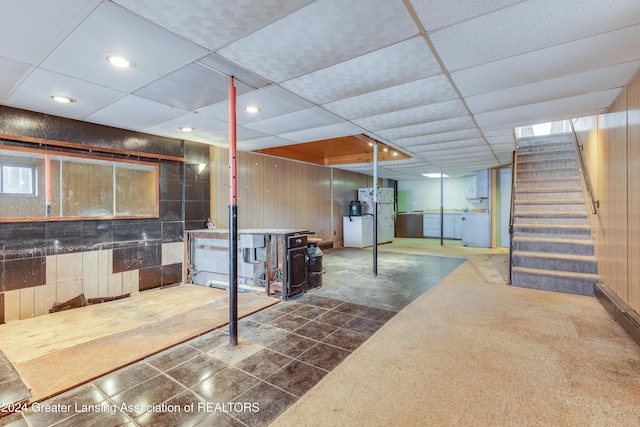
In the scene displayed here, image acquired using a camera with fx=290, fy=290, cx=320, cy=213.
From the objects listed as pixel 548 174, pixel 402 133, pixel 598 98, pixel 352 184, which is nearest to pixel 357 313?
pixel 402 133

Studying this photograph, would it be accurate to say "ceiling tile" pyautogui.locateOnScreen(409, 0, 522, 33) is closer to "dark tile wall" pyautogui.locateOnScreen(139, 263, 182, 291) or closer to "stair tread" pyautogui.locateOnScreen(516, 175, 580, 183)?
"dark tile wall" pyautogui.locateOnScreen(139, 263, 182, 291)

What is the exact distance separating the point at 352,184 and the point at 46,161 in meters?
7.72

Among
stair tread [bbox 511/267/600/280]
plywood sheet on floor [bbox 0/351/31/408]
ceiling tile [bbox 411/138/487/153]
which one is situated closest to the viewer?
plywood sheet on floor [bbox 0/351/31/408]

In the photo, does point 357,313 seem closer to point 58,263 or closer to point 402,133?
point 402,133

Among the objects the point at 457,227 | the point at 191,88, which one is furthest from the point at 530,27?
the point at 457,227

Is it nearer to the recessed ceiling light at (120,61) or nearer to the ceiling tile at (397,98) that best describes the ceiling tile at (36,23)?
the recessed ceiling light at (120,61)

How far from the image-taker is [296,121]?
397 centimetres

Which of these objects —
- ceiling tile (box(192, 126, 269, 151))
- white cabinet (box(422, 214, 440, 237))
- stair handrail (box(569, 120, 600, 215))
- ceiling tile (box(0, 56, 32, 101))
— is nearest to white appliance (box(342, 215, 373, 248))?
white cabinet (box(422, 214, 440, 237))

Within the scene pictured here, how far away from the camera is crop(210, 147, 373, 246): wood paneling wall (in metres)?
5.46

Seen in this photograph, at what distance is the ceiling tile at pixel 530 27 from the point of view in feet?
5.62

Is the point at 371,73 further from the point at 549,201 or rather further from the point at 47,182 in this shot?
the point at 549,201

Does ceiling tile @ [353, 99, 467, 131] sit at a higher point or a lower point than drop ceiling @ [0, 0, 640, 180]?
higher

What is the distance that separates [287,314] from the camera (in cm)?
338

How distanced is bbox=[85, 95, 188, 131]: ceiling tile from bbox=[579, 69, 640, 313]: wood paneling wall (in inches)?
187
